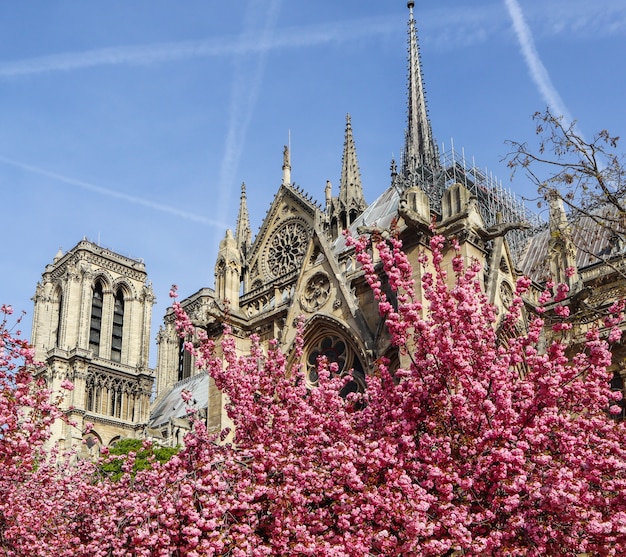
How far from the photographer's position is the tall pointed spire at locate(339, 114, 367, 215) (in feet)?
137

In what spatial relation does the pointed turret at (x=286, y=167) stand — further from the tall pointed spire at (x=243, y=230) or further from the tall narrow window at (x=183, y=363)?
the tall narrow window at (x=183, y=363)

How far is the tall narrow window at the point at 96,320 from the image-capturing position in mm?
67688

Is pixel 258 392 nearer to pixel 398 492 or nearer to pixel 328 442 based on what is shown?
pixel 328 442

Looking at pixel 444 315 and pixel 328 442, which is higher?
pixel 444 315

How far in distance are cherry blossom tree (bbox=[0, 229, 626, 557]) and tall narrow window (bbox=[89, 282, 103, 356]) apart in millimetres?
56274

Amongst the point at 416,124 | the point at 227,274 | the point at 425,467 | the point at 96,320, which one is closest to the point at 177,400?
the point at 96,320

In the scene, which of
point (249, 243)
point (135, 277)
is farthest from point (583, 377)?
point (135, 277)

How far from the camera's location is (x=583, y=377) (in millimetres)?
12875

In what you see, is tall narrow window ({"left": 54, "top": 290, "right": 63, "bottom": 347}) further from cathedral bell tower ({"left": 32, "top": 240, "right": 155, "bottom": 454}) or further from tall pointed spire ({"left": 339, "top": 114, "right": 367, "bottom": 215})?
tall pointed spire ({"left": 339, "top": 114, "right": 367, "bottom": 215})

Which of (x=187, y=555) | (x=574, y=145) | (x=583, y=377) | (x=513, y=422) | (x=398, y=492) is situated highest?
(x=574, y=145)

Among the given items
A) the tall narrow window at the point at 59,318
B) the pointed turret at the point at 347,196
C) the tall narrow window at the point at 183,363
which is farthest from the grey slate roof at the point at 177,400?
the pointed turret at the point at 347,196

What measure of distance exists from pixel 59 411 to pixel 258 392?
4.38 m

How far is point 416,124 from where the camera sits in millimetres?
62688

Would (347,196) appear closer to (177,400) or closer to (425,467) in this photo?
(177,400)
